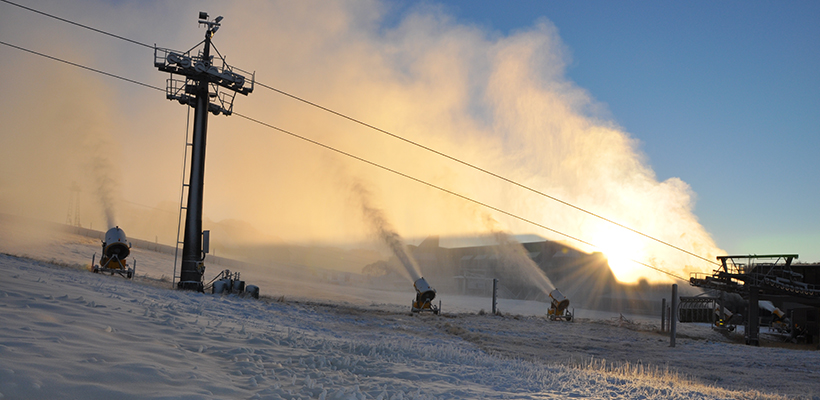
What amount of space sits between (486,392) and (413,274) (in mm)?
33610

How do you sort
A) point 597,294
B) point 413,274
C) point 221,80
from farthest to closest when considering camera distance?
point 597,294
point 413,274
point 221,80

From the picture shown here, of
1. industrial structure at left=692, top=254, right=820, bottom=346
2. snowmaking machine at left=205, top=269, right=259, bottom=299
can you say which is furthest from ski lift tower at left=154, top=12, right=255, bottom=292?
industrial structure at left=692, top=254, right=820, bottom=346

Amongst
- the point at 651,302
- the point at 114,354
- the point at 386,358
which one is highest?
the point at 114,354

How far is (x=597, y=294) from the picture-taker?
6912 cm

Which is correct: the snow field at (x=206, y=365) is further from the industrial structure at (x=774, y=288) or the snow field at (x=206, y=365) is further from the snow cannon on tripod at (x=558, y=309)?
the snow cannon on tripod at (x=558, y=309)

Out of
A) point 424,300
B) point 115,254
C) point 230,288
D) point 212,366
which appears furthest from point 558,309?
point 212,366

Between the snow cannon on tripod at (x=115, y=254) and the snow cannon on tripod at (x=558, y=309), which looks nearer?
the snow cannon on tripod at (x=115, y=254)

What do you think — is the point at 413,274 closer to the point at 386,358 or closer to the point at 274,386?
the point at 386,358

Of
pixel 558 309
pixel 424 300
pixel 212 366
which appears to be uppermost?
pixel 212 366

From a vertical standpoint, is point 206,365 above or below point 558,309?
above

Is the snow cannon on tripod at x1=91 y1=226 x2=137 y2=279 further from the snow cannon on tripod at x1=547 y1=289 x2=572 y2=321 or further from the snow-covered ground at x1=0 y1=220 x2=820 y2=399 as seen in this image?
the snow cannon on tripod at x1=547 y1=289 x2=572 y2=321

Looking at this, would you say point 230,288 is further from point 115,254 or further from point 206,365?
point 206,365

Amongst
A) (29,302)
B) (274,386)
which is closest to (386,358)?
(274,386)

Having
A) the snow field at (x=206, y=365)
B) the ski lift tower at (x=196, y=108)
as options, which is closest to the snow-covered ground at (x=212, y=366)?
the snow field at (x=206, y=365)
